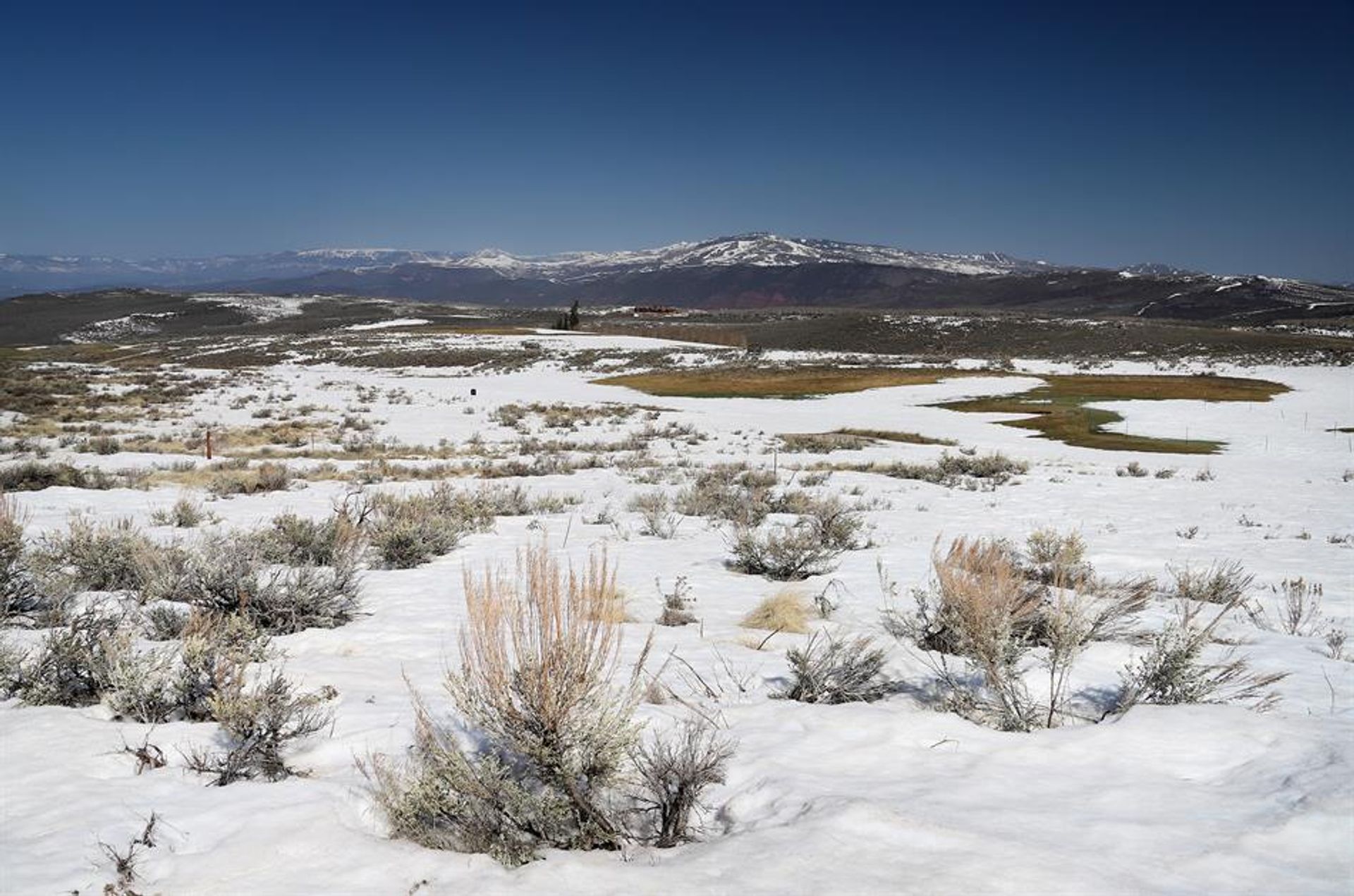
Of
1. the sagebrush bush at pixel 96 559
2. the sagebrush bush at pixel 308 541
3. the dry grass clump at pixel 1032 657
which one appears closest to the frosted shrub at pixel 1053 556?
the dry grass clump at pixel 1032 657

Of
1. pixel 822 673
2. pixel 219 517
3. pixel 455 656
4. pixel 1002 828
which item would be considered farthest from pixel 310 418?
pixel 1002 828

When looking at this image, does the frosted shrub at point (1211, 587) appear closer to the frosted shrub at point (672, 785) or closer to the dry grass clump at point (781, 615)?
the dry grass clump at point (781, 615)

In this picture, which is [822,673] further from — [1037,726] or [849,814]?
[849,814]

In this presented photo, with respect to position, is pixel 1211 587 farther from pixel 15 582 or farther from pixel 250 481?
pixel 250 481

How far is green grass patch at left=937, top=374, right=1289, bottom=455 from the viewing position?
21.4m

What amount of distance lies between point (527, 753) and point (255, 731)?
5.56 ft

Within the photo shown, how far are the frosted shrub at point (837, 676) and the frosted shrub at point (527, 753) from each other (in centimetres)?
171

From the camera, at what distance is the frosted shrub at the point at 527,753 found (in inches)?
123

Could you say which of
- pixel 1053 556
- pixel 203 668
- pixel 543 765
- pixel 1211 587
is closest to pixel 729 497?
pixel 1053 556

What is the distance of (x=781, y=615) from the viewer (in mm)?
6559

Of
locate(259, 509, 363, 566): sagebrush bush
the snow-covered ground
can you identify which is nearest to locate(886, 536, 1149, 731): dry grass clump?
the snow-covered ground

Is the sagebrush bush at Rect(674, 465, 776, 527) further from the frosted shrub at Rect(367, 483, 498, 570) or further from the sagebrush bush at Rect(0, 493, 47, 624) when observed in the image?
the sagebrush bush at Rect(0, 493, 47, 624)

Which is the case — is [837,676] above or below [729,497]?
above

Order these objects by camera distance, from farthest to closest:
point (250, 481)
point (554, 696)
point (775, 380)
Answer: point (775, 380), point (250, 481), point (554, 696)
